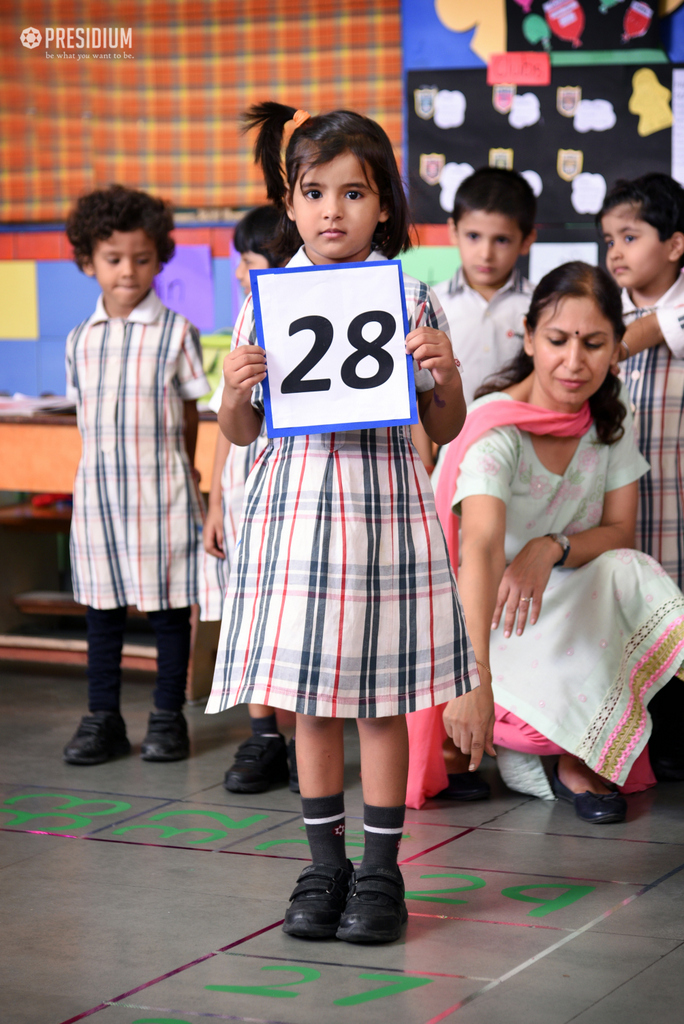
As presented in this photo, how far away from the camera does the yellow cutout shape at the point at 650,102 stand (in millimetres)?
3961

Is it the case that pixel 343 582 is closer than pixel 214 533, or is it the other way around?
pixel 343 582

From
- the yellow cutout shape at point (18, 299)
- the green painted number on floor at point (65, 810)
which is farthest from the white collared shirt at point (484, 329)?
the yellow cutout shape at point (18, 299)

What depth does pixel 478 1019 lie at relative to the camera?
140 cm

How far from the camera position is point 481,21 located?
162 inches

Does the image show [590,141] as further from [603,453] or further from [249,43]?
[603,453]

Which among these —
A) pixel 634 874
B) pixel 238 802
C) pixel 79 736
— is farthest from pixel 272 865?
pixel 79 736

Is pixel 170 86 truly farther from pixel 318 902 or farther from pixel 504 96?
pixel 318 902

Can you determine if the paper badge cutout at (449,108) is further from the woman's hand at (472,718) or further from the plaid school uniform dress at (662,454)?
the woman's hand at (472,718)

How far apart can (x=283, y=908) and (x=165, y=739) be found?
0.93m

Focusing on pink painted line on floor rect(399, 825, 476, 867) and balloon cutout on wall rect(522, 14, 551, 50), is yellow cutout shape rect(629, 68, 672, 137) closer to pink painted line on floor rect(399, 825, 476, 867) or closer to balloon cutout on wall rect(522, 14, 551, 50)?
balloon cutout on wall rect(522, 14, 551, 50)

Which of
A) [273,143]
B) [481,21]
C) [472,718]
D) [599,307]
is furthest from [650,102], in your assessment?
[472,718]

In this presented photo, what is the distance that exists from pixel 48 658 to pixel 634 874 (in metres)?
2.07

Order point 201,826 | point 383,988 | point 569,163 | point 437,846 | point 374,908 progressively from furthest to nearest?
point 569,163
point 201,826
point 437,846
point 374,908
point 383,988

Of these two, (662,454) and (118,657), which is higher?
(662,454)
